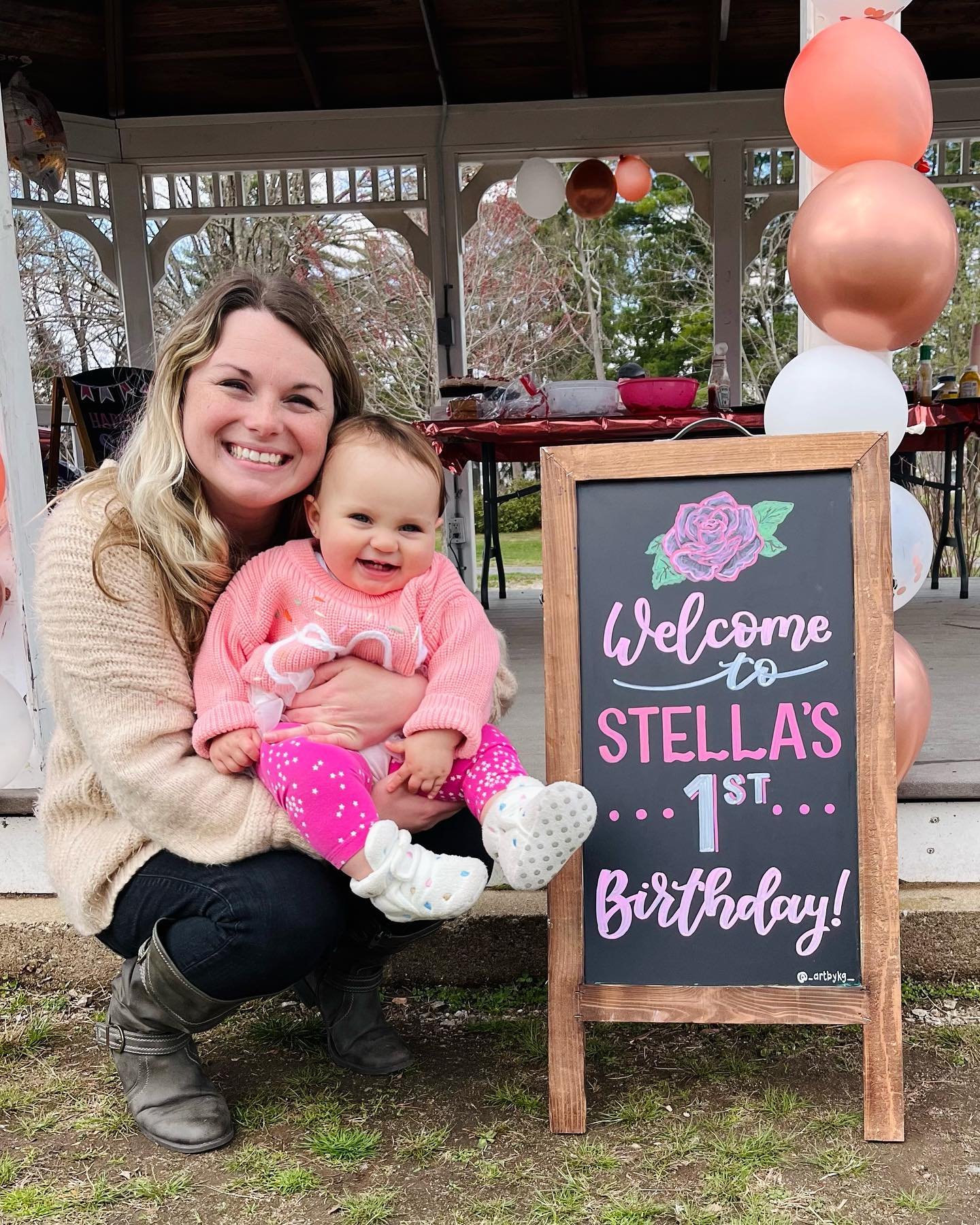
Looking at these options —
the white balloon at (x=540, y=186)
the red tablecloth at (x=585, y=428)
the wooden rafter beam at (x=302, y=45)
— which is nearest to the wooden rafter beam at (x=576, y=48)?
the white balloon at (x=540, y=186)

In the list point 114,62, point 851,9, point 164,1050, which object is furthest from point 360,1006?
point 114,62

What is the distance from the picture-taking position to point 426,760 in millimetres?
1559

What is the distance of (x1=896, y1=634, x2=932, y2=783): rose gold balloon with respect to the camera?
1931 mm

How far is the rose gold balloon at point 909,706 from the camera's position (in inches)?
76.0

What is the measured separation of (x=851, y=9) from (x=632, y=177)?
4.49m

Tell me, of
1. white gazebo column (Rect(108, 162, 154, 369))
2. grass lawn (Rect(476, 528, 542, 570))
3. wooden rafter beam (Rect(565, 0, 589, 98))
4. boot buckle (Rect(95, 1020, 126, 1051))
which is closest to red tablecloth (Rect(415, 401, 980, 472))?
boot buckle (Rect(95, 1020, 126, 1051))

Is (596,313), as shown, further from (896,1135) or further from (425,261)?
(896,1135)

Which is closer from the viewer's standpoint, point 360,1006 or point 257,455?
point 257,455

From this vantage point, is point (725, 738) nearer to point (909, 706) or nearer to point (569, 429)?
point (909, 706)

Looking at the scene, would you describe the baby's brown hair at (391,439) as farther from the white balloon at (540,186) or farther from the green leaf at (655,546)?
the white balloon at (540,186)

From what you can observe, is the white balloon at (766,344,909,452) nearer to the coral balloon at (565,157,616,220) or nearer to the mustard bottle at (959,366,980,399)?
the mustard bottle at (959,366,980,399)

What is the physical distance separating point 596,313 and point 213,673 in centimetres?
1259

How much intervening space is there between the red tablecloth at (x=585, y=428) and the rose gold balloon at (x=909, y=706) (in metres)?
1.92

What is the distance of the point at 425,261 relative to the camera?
22.2ft
